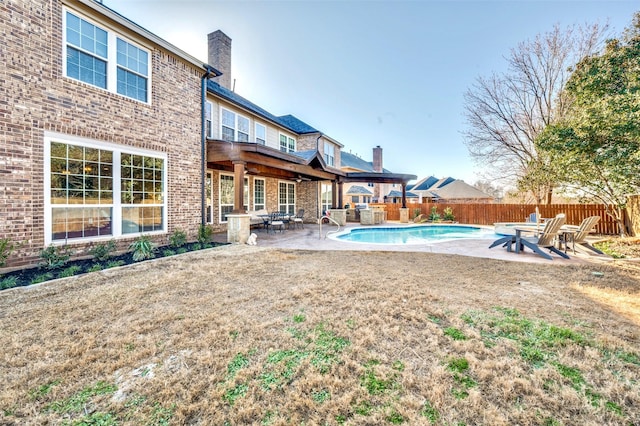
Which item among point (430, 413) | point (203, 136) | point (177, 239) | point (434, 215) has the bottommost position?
point (430, 413)

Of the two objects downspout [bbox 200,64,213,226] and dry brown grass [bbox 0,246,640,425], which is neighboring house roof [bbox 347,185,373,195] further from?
dry brown grass [bbox 0,246,640,425]

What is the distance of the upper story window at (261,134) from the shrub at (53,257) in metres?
9.27

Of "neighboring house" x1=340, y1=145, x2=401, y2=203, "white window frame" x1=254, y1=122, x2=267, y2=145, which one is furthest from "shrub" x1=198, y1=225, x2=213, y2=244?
"neighboring house" x1=340, y1=145, x2=401, y2=203

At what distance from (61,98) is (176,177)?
10.6ft

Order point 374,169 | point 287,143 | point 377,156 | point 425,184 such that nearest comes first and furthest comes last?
point 287,143 < point 377,156 < point 374,169 < point 425,184

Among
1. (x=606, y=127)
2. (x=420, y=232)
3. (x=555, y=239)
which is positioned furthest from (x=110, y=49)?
(x=420, y=232)

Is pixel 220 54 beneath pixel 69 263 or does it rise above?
above

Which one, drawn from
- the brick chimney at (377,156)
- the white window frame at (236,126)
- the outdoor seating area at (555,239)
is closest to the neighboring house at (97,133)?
the white window frame at (236,126)

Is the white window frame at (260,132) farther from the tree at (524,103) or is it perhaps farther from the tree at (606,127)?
the tree at (524,103)

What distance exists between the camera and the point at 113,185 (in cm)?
723

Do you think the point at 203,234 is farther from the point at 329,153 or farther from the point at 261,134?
the point at 329,153

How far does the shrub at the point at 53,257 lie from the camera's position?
5.74 m

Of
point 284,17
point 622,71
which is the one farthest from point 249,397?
point 284,17

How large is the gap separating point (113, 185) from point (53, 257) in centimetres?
221
